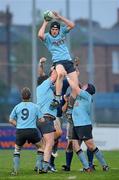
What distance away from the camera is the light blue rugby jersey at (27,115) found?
1516 cm

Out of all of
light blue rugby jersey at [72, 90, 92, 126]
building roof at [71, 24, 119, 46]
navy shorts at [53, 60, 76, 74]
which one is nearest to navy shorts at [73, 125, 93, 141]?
light blue rugby jersey at [72, 90, 92, 126]

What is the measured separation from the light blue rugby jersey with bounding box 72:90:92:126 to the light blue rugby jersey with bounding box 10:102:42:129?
0.89m

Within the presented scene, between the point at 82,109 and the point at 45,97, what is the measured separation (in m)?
0.77

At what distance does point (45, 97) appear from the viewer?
15602 millimetres

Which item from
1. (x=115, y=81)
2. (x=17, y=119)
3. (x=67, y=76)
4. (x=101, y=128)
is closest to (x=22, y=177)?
(x=17, y=119)

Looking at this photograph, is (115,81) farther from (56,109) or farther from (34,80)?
(56,109)

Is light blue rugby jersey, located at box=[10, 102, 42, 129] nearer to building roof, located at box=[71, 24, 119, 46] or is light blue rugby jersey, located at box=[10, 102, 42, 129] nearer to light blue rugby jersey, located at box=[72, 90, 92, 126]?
light blue rugby jersey, located at box=[72, 90, 92, 126]

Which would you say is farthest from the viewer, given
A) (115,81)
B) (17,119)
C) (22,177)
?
(115,81)

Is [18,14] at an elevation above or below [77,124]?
above

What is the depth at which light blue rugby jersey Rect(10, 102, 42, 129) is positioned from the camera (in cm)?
1516

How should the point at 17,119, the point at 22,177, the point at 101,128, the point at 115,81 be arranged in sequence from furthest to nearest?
the point at 115,81 < the point at 101,128 < the point at 17,119 < the point at 22,177

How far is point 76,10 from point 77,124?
79.2 feet

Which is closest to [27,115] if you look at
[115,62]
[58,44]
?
[58,44]

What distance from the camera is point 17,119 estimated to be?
50.1 feet
